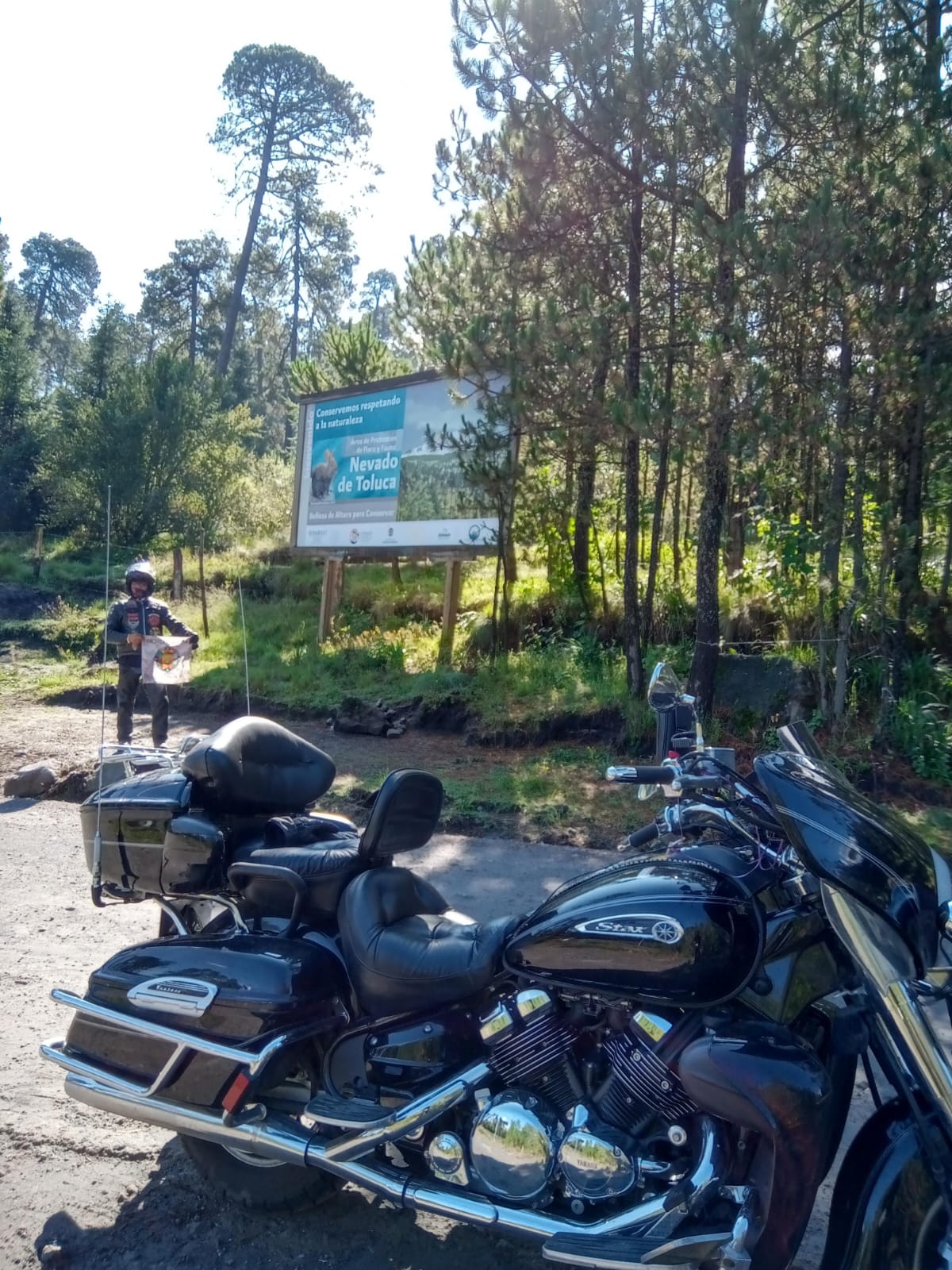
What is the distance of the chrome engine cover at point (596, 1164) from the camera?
7.80ft

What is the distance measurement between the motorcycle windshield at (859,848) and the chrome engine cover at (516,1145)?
0.91 metres

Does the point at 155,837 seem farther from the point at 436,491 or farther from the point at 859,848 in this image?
the point at 436,491

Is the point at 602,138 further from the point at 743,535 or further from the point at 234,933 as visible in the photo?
the point at 234,933

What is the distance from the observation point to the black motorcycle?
2.22m

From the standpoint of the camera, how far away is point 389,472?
1405 centimetres

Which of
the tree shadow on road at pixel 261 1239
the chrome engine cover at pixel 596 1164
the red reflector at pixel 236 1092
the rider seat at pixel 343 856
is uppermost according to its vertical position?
the rider seat at pixel 343 856

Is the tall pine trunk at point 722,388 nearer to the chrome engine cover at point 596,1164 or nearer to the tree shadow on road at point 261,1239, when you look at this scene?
the tree shadow on road at point 261,1239

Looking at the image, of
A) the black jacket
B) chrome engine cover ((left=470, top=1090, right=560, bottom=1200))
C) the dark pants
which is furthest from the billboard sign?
chrome engine cover ((left=470, top=1090, right=560, bottom=1200))

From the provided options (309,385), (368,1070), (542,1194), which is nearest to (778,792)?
(542,1194)

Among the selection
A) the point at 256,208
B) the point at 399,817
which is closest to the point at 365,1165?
the point at 399,817

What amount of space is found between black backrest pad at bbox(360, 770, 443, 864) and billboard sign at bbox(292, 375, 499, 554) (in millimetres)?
8622

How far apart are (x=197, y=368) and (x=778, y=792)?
28.0 m

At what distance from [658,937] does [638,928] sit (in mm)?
52

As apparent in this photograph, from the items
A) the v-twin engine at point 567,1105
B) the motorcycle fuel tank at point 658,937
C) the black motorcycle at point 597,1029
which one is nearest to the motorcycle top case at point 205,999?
the black motorcycle at point 597,1029
